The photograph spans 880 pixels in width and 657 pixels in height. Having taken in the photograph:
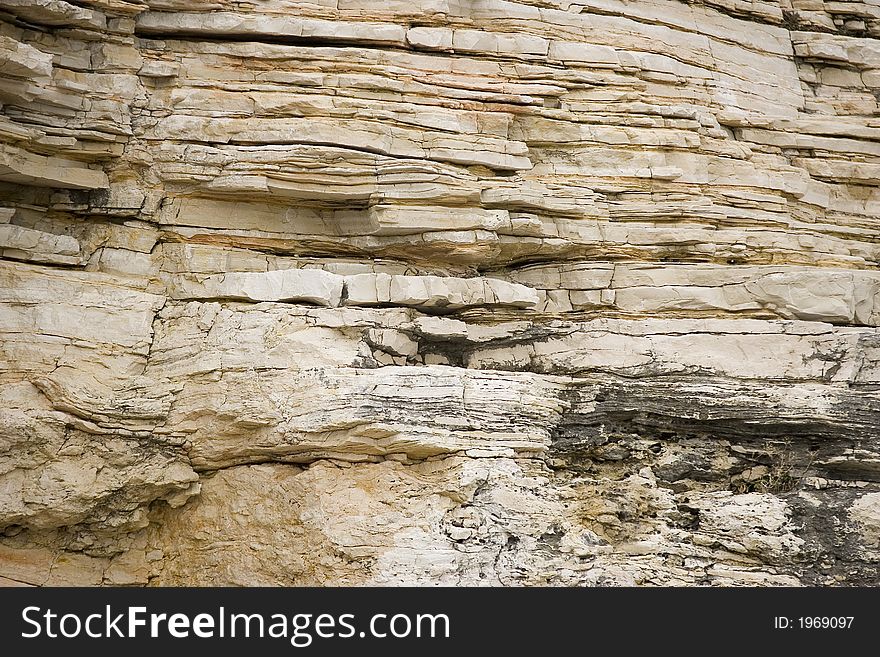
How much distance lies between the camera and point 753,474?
9125 millimetres

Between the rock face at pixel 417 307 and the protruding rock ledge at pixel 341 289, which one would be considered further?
the protruding rock ledge at pixel 341 289

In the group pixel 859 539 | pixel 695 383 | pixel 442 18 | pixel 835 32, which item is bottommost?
pixel 859 539

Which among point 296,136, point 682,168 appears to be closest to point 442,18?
point 296,136

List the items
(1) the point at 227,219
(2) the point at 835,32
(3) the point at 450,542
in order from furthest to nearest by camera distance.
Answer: (2) the point at 835,32, (1) the point at 227,219, (3) the point at 450,542

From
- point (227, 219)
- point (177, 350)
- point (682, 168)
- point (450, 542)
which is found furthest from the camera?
point (682, 168)

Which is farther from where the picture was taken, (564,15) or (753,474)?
(564,15)

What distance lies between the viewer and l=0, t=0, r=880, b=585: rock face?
8.52m

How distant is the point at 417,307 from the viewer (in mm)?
9609

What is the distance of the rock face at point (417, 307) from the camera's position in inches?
336

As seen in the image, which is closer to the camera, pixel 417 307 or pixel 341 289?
pixel 341 289

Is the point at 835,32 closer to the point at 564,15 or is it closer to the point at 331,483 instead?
the point at 564,15

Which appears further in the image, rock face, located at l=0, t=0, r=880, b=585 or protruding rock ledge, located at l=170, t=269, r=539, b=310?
protruding rock ledge, located at l=170, t=269, r=539, b=310

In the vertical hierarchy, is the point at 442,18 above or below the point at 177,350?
above

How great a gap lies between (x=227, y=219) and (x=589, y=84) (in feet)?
14.5
